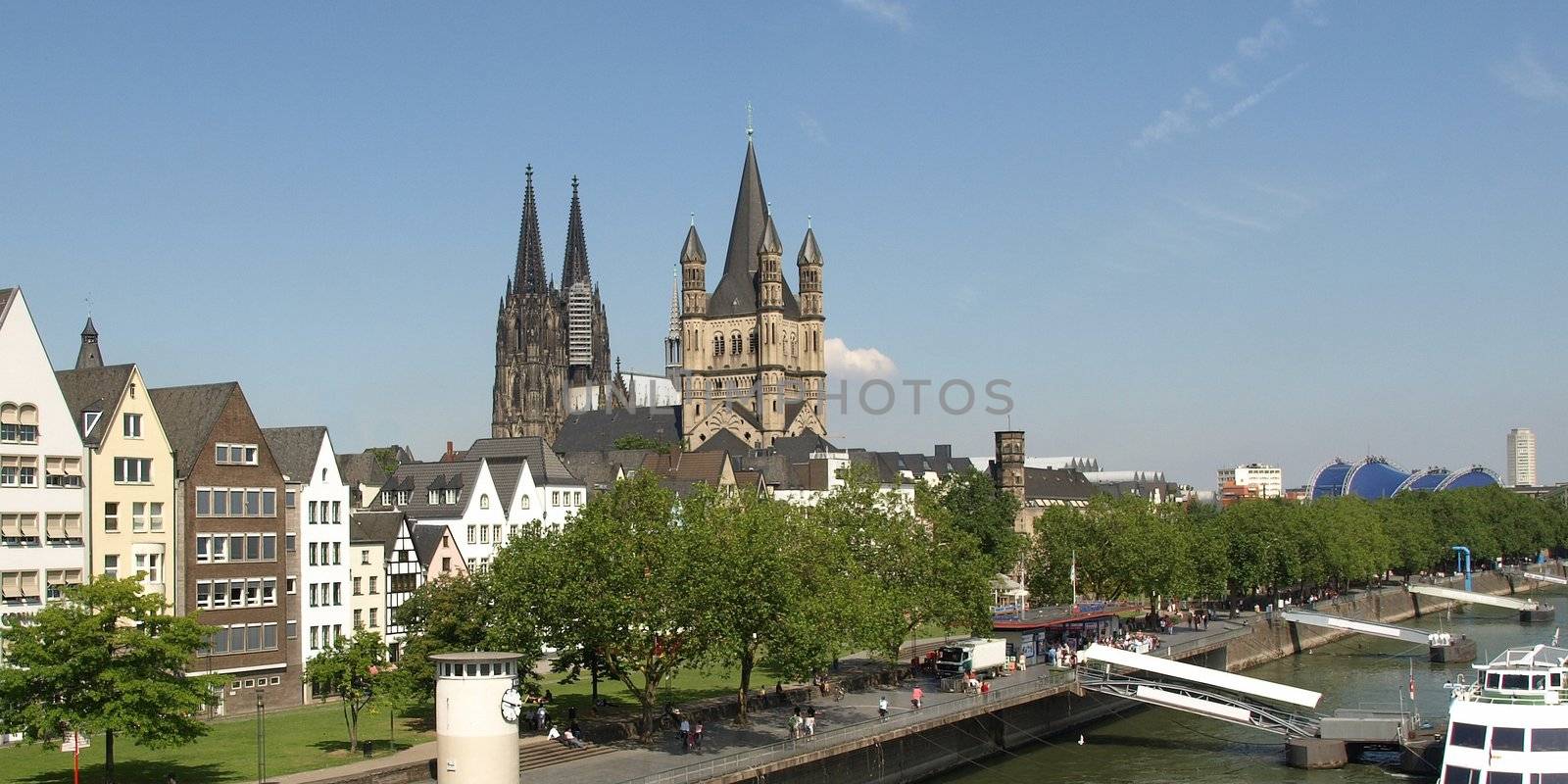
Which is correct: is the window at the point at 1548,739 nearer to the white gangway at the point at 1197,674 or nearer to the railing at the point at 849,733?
the white gangway at the point at 1197,674

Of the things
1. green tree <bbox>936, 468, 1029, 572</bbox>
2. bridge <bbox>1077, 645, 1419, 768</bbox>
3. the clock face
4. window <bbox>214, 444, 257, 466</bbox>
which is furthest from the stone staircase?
green tree <bbox>936, 468, 1029, 572</bbox>

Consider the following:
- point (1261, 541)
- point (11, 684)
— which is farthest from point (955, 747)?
point (1261, 541)

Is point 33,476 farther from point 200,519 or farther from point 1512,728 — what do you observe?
point 1512,728

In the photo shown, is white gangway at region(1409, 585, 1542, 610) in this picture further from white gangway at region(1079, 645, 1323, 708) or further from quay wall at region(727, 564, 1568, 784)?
white gangway at region(1079, 645, 1323, 708)

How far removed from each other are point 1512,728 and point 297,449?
172 feet

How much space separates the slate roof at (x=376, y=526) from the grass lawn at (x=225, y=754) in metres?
16.0

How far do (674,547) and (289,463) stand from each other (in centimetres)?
2432

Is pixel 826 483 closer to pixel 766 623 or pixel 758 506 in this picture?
pixel 758 506

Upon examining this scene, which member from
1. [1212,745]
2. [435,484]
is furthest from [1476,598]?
[435,484]

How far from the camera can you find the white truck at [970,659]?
7956cm

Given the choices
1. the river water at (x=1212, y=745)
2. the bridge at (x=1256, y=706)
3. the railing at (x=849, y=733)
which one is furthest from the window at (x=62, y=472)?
the bridge at (x=1256, y=706)

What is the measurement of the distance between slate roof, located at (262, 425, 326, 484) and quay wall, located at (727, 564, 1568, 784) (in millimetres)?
29252

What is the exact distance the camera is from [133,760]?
181ft

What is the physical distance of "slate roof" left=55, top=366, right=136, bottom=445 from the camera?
64.4 metres
